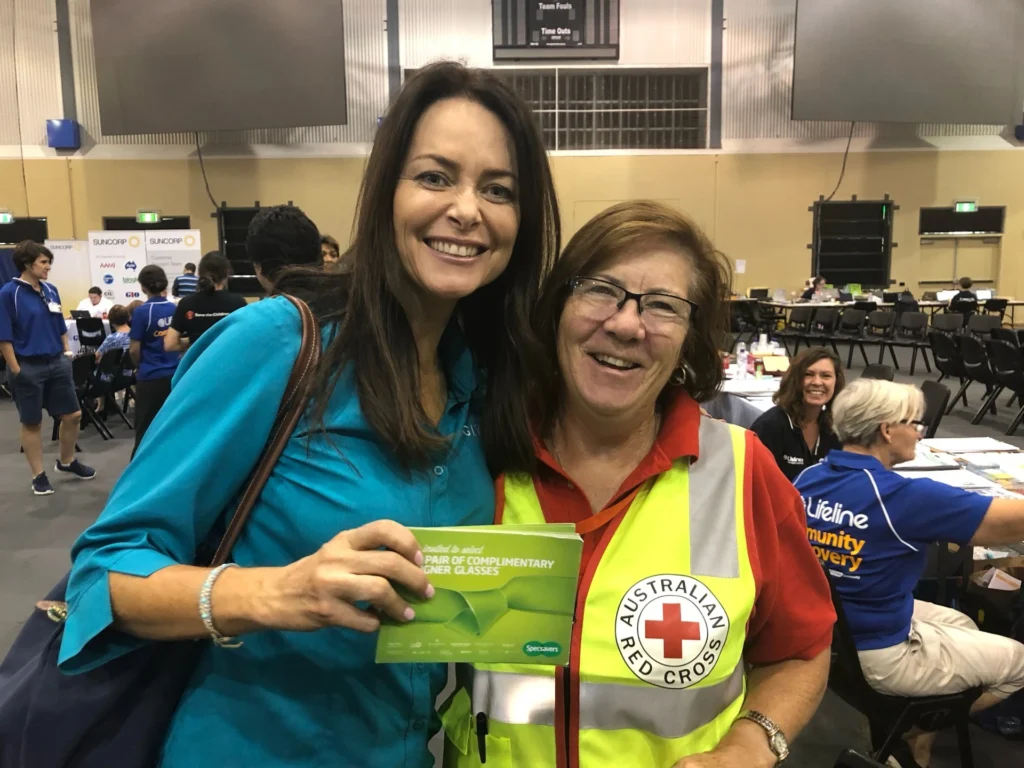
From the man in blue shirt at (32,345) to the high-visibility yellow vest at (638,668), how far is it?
17.6ft

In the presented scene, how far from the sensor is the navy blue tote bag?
85cm

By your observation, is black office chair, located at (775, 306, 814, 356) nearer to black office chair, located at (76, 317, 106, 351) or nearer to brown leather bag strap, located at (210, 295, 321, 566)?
black office chair, located at (76, 317, 106, 351)

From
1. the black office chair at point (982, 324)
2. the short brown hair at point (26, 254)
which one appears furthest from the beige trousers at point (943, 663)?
the black office chair at point (982, 324)

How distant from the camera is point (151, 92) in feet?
36.9

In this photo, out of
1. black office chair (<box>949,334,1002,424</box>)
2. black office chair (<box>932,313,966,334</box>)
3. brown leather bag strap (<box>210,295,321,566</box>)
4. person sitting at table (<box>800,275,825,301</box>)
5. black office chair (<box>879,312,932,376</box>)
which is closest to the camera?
brown leather bag strap (<box>210,295,321,566</box>)

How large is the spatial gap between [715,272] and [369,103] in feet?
41.2

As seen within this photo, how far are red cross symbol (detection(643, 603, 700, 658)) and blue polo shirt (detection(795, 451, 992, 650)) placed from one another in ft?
4.60

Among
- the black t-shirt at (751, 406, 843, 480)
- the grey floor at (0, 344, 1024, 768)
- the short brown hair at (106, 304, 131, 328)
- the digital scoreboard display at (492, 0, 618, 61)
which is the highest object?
the digital scoreboard display at (492, 0, 618, 61)

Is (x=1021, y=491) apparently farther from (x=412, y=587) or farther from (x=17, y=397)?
(x=17, y=397)

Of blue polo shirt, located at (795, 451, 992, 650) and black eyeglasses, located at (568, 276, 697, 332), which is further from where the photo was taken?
blue polo shirt, located at (795, 451, 992, 650)

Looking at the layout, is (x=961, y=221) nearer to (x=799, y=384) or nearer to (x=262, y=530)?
(x=799, y=384)

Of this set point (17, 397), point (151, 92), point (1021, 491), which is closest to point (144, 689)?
point (1021, 491)

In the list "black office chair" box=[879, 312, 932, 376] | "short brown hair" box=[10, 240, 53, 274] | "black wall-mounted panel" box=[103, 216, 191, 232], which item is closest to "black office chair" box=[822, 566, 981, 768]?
"short brown hair" box=[10, 240, 53, 274]

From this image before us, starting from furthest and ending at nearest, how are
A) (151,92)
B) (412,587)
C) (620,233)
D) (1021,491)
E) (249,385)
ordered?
(151,92) < (1021,491) < (620,233) < (249,385) < (412,587)
